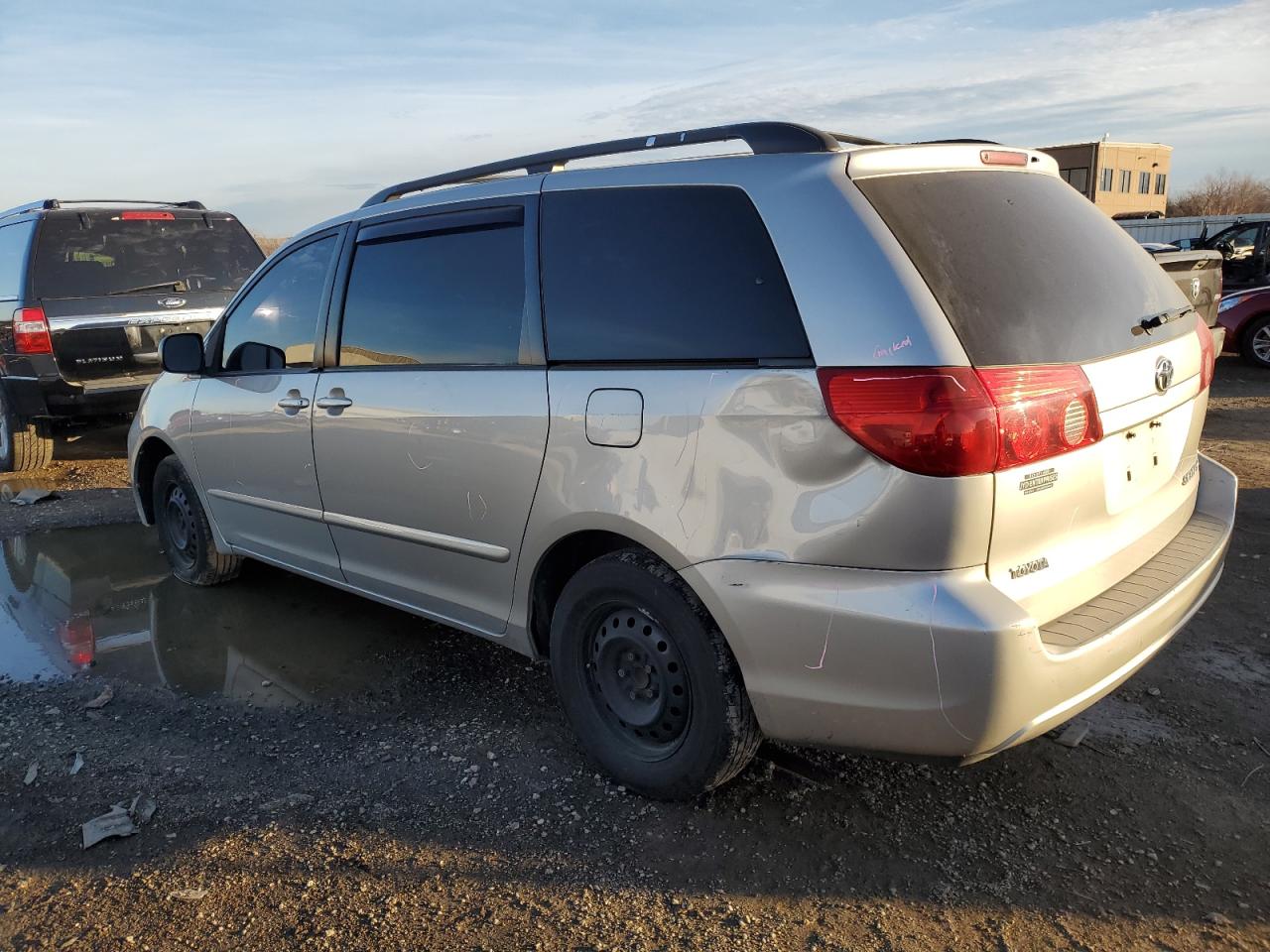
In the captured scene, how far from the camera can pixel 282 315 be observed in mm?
4328

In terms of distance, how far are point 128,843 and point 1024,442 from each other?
274 cm

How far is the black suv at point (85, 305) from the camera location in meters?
7.76

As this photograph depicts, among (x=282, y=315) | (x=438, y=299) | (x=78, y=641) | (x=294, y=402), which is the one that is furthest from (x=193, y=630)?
(x=438, y=299)

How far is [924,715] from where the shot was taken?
7.81 ft

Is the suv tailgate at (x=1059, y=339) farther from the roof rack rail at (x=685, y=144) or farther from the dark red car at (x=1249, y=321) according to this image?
the dark red car at (x=1249, y=321)

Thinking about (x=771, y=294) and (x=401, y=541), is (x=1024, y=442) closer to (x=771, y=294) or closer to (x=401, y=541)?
(x=771, y=294)

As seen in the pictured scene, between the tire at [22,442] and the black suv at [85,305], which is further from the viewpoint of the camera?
the tire at [22,442]

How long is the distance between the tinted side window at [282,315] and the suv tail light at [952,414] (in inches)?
99.0

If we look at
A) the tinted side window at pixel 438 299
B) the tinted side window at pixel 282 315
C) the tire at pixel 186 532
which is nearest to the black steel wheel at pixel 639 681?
the tinted side window at pixel 438 299

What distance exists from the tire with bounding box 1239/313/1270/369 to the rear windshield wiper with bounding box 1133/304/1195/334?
1027 centimetres

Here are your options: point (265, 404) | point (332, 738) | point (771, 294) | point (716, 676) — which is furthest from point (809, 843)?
point (265, 404)

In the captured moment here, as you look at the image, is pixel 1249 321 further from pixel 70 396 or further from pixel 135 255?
pixel 70 396

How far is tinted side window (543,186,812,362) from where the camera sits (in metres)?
2.60

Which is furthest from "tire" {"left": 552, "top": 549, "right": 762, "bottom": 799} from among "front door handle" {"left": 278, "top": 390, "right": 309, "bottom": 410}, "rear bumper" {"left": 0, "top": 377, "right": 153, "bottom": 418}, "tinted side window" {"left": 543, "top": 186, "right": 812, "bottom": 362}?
"rear bumper" {"left": 0, "top": 377, "right": 153, "bottom": 418}
